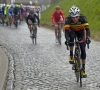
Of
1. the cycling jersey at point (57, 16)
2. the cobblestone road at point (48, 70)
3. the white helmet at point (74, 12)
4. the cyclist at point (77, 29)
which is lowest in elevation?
the cobblestone road at point (48, 70)

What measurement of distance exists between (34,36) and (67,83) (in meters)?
9.63

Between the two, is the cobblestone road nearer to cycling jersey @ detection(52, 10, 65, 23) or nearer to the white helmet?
→ the white helmet

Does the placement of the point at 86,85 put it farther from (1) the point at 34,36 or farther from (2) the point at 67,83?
(1) the point at 34,36

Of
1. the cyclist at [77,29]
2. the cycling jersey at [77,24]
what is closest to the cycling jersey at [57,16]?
the cyclist at [77,29]

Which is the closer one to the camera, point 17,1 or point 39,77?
point 39,77

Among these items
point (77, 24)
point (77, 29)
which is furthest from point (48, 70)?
point (77, 24)

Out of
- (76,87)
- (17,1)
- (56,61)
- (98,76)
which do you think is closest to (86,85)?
(76,87)

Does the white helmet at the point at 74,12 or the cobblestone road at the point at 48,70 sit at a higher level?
the white helmet at the point at 74,12

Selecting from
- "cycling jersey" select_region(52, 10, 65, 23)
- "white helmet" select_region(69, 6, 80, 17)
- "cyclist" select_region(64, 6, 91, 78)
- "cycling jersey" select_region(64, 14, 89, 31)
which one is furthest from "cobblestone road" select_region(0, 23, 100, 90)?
"cycling jersey" select_region(52, 10, 65, 23)

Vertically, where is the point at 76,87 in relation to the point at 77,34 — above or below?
below

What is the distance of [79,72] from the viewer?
28.1ft

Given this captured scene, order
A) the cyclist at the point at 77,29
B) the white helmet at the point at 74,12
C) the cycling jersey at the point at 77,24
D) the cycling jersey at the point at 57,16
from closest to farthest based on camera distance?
the white helmet at the point at 74,12, the cyclist at the point at 77,29, the cycling jersey at the point at 77,24, the cycling jersey at the point at 57,16

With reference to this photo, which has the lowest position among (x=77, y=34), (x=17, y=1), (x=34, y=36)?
(x=17, y=1)

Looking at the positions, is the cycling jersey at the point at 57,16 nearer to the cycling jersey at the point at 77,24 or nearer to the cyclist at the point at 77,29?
the cyclist at the point at 77,29
